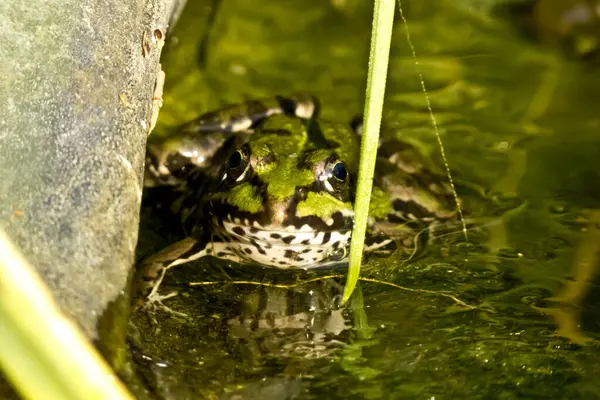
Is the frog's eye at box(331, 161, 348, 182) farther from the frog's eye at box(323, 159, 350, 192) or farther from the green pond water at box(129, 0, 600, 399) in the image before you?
the green pond water at box(129, 0, 600, 399)

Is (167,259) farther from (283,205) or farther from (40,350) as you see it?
(40,350)

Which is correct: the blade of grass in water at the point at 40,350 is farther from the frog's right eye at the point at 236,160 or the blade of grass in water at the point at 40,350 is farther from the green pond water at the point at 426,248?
the frog's right eye at the point at 236,160

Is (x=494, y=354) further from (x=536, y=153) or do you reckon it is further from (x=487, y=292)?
(x=536, y=153)

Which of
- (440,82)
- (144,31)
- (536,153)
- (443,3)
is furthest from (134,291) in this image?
(443,3)

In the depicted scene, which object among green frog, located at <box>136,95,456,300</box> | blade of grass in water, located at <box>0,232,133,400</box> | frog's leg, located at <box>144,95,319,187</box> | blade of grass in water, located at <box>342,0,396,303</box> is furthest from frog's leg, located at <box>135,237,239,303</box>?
blade of grass in water, located at <box>0,232,133,400</box>

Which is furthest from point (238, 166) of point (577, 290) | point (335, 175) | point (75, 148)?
point (577, 290)

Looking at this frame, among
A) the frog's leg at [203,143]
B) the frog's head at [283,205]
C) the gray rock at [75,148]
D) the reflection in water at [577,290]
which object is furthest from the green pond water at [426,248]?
the gray rock at [75,148]
